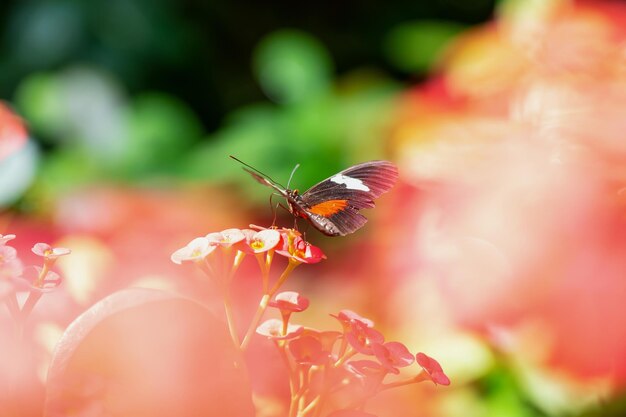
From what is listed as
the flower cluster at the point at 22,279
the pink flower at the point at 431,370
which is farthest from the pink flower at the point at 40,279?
the pink flower at the point at 431,370

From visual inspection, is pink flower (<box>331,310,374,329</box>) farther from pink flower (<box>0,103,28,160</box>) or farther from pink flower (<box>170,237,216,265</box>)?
pink flower (<box>0,103,28,160</box>)

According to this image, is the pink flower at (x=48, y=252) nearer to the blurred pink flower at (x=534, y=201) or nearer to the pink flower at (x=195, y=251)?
the pink flower at (x=195, y=251)

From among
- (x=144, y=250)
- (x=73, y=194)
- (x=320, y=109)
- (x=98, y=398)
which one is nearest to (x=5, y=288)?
(x=98, y=398)

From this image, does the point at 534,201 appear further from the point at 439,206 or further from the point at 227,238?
the point at 227,238

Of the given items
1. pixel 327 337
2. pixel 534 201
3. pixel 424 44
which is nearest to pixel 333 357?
pixel 327 337

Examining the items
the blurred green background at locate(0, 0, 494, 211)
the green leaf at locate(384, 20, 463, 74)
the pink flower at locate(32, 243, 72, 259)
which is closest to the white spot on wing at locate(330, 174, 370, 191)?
the pink flower at locate(32, 243, 72, 259)

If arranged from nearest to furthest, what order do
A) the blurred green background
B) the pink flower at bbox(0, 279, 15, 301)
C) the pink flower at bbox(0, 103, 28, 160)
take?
the pink flower at bbox(0, 279, 15, 301)
the pink flower at bbox(0, 103, 28, 160)
the blurred green background

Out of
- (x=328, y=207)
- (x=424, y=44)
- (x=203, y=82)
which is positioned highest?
(x=328, y=207)
